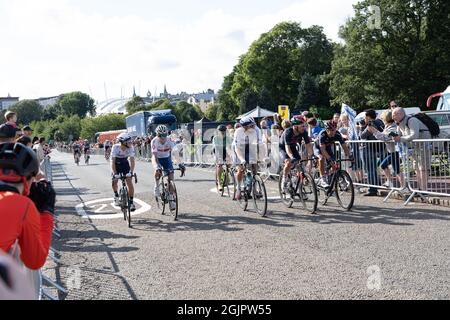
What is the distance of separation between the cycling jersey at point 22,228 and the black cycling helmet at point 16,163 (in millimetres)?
187

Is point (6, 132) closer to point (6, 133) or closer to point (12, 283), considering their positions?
point (6, 133)

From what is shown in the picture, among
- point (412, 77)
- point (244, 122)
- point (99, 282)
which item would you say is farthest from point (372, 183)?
point (412, 77)

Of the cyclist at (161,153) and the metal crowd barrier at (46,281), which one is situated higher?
the cyclist at (161,153)

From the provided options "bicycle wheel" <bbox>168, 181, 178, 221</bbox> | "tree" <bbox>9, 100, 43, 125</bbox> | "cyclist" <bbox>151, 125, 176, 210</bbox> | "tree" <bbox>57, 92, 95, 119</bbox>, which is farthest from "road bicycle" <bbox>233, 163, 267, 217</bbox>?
"tree" <bbox>9, 100, 43, 125</bbox>

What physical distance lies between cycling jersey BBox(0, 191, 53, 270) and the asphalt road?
96.6 inches

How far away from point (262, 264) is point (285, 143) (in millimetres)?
4714

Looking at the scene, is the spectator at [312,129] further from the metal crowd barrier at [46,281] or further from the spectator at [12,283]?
the spectator at [12,283]

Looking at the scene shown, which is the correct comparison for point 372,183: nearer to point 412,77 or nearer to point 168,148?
point 168,148

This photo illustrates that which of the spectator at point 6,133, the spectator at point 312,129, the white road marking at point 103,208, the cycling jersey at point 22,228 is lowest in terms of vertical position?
the white road marking at point 103,208

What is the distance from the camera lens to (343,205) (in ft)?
34.7

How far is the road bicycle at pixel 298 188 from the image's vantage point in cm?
1062

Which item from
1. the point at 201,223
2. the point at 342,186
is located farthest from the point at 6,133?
the point at 342,186

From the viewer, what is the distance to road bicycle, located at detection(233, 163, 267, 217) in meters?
10.5

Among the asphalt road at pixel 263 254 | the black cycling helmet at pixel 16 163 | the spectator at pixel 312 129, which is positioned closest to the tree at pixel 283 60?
the spectator at pixel 312 129
